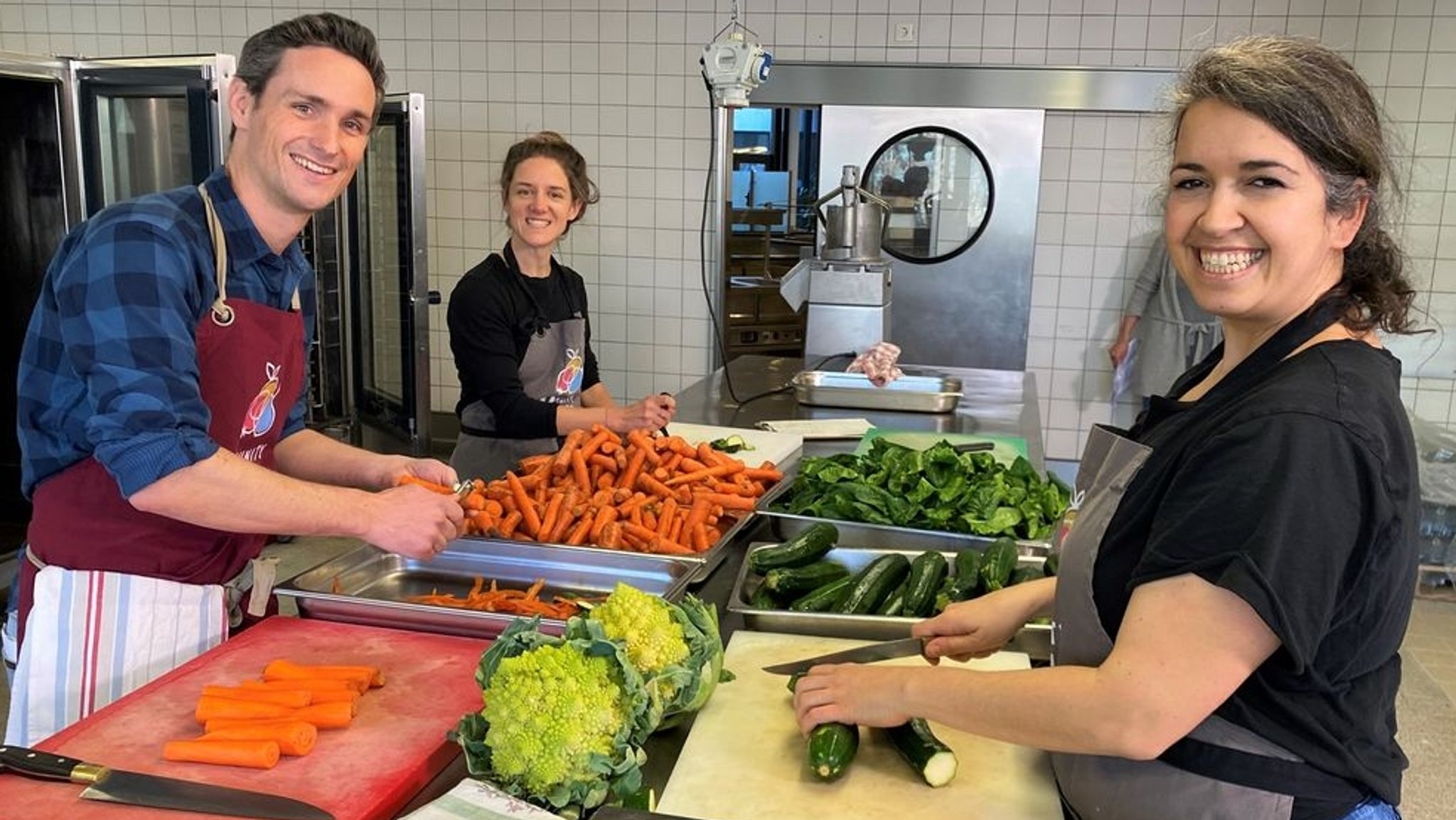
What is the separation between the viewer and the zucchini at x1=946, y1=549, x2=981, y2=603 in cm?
184

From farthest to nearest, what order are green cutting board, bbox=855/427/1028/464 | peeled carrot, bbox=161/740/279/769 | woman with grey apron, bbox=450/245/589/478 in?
woman with grey apron, bbox=450/245/589/478
green cutting board, bbox=855/427/1028/464
peeled carrot, bbox=161/740/279/769

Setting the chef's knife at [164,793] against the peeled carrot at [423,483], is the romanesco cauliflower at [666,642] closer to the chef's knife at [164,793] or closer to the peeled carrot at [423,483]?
the chef's knife at [164,793]

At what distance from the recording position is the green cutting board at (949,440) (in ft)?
9.73

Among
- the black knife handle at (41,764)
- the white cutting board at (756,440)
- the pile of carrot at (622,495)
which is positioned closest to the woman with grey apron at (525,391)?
the white cutting board at (756,440)

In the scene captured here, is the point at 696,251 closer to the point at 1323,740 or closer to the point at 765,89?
the point at 765,89

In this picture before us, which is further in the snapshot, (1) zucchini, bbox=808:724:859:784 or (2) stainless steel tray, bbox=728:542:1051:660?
(2) stainless steel tray, bbox=728:542:1051:660

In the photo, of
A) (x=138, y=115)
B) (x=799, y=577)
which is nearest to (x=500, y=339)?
(x=799, y=577)

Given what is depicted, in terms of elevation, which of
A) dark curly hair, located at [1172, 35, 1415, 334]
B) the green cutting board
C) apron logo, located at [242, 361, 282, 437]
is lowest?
the green cutting board

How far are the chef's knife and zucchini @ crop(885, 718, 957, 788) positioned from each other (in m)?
0.67

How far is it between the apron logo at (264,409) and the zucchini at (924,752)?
1.19 meters

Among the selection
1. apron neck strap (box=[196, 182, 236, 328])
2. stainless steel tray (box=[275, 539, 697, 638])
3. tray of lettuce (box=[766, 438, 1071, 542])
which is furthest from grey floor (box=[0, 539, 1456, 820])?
apron neck strap (box=[196, 182, 236, 328])

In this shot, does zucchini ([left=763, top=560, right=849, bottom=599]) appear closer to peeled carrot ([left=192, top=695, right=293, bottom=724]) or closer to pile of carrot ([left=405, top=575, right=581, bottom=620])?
pile of carrot ([left=405, top=575, right=581, bottom=620])

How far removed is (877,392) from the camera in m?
3.75

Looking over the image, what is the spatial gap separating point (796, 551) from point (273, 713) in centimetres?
94
